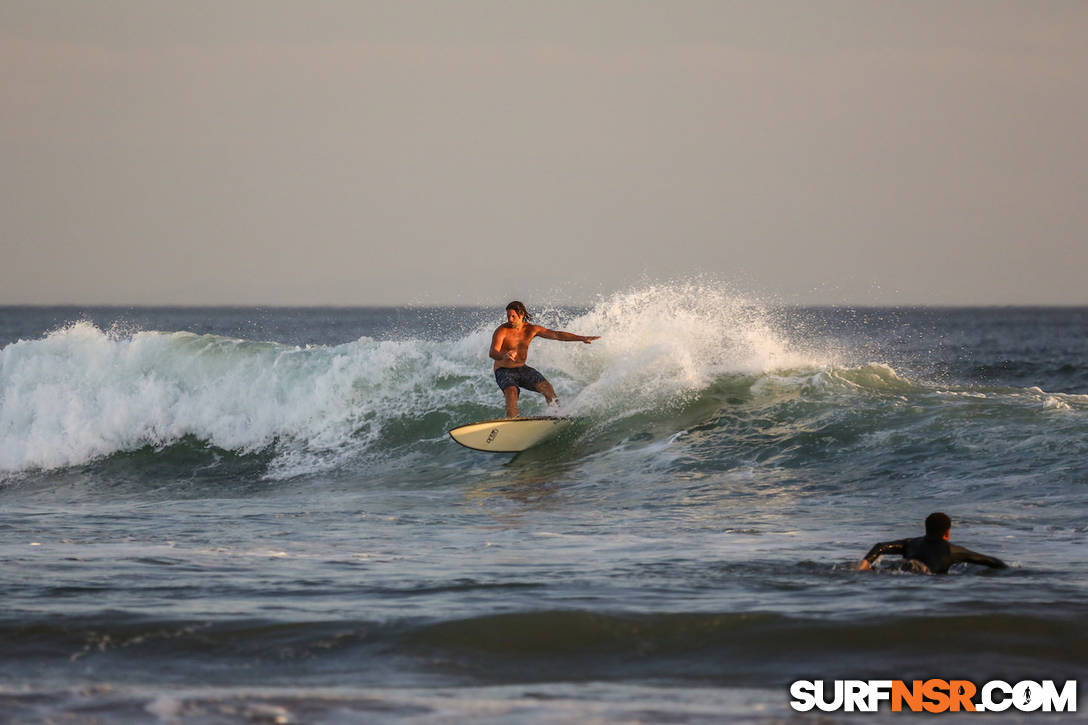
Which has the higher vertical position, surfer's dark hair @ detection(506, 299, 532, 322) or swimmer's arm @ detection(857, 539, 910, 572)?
surfer's dark hair @ detection(506, 299, 532, 322)

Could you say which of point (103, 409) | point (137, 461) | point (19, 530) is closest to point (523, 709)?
point (19, 530)

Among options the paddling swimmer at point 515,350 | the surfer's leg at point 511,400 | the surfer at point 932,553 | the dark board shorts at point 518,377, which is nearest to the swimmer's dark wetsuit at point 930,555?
the surfer at point 932,553

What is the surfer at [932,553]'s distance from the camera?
8281mm

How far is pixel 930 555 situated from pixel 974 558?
28 cm

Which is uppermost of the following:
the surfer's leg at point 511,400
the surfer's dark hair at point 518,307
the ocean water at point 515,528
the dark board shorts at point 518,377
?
the surfer's dark hair at point 518,307

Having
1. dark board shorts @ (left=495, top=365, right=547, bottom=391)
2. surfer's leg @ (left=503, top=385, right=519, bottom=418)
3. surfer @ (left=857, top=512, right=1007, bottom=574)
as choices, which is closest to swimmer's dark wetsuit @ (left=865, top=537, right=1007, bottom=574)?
surfer @ (left=857, top=512, right=1007, bottom=574)

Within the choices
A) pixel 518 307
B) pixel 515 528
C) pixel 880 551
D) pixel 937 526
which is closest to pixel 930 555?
pixel 937 526

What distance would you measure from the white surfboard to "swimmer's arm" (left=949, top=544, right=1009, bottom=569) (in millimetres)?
7773

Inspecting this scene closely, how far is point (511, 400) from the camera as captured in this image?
1545 cm

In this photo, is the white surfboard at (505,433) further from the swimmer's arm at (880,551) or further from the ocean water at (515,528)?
the swimmer's arm at (880,551)

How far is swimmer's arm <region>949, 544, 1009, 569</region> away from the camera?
8211mm

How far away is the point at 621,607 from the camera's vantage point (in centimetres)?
744

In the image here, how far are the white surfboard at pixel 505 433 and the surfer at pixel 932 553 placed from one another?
753cm

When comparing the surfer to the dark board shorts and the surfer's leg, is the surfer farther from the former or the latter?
the surfer's leg
